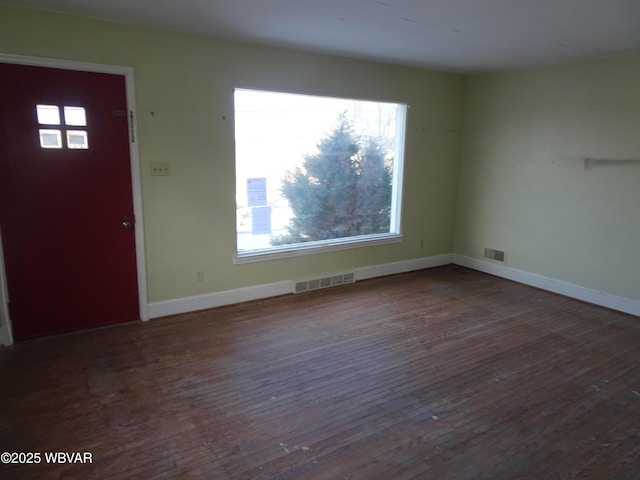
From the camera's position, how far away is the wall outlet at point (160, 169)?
3740 millimetres

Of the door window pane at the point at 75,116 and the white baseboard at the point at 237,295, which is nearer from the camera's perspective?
the door window pane at the point at 75,116

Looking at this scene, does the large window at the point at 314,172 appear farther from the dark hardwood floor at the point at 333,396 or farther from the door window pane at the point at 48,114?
the door window pane at the point at 48,114

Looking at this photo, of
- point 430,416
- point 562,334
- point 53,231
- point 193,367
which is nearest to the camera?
point 430,416

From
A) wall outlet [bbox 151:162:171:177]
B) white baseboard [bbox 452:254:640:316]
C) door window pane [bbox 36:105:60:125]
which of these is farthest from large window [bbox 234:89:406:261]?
door window pane [bbox 36:105:60:125]

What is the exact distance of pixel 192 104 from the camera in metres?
3.83

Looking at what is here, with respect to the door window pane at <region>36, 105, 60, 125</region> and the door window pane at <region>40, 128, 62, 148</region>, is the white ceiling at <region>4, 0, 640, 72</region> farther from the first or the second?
the door window pane at <region>40, 128, 62, 148</region>

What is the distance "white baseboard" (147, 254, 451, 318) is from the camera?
13.1 feet

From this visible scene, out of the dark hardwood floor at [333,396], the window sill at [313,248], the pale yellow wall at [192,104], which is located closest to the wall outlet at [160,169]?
the pale yellow wall at [192,104]

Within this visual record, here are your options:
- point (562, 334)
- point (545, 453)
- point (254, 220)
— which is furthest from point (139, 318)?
point (562, 334)

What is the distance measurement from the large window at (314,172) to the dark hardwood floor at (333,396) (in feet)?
3.14

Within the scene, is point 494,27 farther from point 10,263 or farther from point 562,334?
point 10,263

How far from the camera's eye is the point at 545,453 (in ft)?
7.45

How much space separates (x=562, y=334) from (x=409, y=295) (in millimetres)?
1571

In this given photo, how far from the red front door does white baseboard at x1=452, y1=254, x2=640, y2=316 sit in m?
4.45
